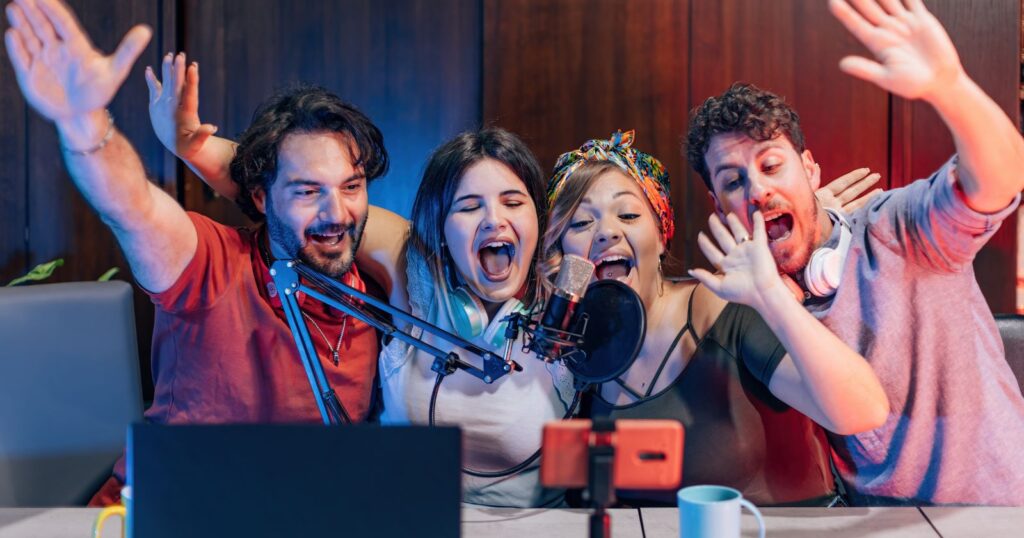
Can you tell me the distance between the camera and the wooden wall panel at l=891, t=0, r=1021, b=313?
266 cm

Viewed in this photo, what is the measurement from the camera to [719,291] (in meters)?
1.94

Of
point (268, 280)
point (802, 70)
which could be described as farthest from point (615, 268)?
point (802, 70)

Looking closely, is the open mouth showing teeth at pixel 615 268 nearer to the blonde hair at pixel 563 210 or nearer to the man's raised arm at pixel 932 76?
the blonde hair at pixel 563 210

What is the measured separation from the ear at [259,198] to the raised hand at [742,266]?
3.53 feet

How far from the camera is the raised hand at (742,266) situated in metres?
1.89

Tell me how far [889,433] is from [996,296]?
890 millimetres

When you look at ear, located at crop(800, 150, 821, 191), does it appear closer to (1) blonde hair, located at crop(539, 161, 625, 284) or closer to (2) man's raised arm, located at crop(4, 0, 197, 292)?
(1) blonde hair, located at crop(539, 161, 625, 284)

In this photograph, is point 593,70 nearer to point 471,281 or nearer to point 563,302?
point 471,281

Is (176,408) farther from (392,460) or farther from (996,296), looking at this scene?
(996,296)

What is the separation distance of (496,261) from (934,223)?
961 mm

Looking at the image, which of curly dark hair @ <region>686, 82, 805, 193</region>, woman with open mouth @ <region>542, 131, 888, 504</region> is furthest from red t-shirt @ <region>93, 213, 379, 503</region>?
curly dark hair @ <region>686, 82, 805, 193</region>

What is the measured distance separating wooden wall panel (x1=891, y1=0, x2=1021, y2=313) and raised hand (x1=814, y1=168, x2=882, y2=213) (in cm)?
29

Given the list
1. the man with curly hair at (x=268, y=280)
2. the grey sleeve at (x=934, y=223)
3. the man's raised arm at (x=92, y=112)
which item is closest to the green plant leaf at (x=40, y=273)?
the man with curly hair at (x=268, y=280)

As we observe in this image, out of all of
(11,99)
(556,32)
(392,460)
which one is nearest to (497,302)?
(556,32)
